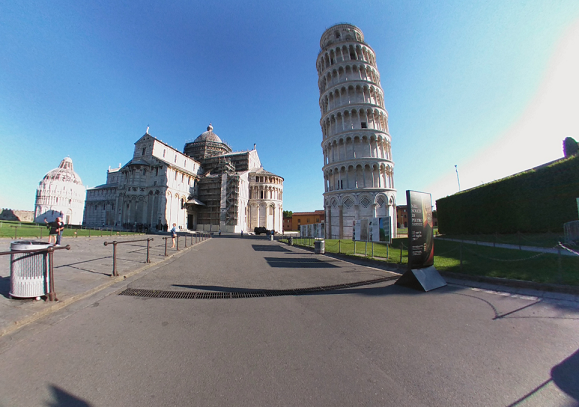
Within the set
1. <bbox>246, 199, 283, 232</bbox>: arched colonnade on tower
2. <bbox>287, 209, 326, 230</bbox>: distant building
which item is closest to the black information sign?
<bbox>246, 199, 283, 232</bbox>: arched colonnade on tower

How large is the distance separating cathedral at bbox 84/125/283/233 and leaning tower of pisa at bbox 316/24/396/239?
26.7m

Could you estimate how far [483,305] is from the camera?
503 centimetres

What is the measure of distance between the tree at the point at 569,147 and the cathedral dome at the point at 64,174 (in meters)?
131

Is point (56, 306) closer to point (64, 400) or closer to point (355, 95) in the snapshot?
point (64, 400)

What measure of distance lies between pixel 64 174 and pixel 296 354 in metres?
122

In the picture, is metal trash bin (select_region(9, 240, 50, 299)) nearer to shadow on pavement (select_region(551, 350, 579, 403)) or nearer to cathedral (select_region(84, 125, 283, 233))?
shadow on pavement (select_region(551, 350, 579, 403))

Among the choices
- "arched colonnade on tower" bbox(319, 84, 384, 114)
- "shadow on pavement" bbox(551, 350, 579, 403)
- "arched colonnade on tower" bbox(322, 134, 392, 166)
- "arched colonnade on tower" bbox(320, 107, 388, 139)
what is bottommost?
"shadow on pavement" bbox(551, 350, 579, 403)

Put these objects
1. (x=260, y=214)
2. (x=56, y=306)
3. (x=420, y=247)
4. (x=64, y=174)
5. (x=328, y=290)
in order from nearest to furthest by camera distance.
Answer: (x=56, y=306) → (x=328, y=290) → (x=420, y=247) → (x=260, y=214) → (x=64, y=174)

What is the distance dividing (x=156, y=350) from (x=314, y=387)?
2255 mm

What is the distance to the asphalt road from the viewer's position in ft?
7.52

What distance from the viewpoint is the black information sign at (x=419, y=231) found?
22.7 ft

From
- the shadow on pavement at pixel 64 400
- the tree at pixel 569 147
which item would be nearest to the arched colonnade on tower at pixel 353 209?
the tree at pixel 569 147

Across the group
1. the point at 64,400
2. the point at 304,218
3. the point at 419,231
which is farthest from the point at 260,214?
the point at 64,400

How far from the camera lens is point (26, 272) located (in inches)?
173
